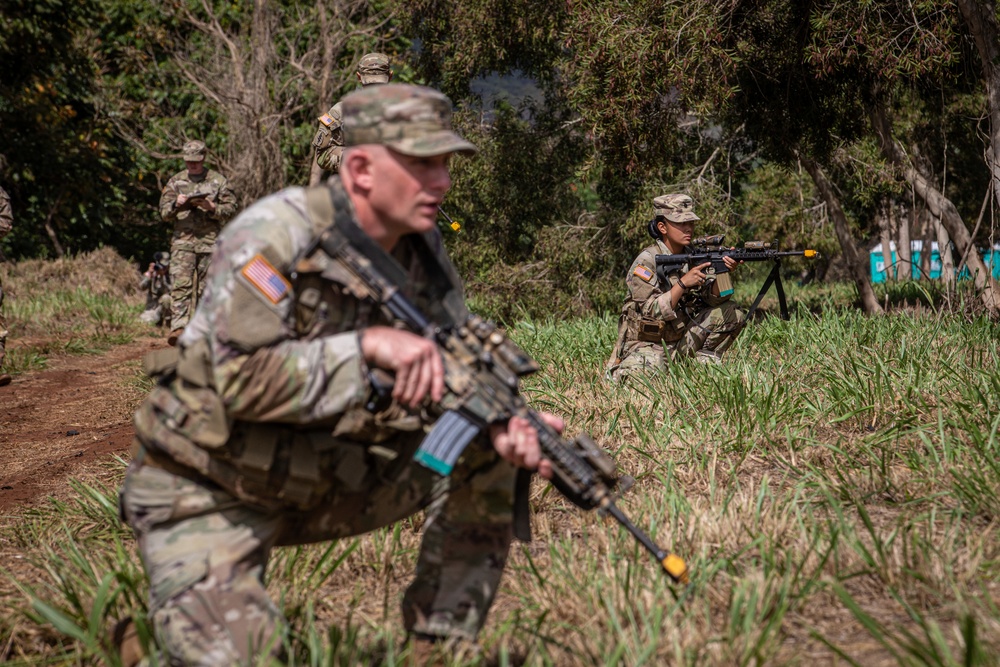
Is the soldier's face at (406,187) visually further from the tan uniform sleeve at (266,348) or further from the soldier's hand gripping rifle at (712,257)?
the soldier's hand gripping rifle at (712,257)

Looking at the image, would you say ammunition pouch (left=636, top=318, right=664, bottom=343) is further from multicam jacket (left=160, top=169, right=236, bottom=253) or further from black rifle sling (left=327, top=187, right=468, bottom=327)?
multicam jacket (left=160, top=169, right=236, bottom=253)

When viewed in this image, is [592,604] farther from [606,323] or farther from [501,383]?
[606,323]

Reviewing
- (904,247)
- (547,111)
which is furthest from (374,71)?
(904,247)

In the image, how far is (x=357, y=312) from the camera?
2.61 meters

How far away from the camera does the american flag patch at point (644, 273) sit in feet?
22.4

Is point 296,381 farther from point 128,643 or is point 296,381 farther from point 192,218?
point 192,218

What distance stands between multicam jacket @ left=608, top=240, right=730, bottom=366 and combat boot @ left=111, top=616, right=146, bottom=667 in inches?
179

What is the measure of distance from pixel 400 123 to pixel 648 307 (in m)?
4.50

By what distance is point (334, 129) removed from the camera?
22.2 ft

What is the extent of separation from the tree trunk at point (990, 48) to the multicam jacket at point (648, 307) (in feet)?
9.98

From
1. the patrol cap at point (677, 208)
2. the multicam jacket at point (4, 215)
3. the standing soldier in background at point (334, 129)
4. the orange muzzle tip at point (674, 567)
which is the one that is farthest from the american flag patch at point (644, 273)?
the multicam jacket at point (4, 215)

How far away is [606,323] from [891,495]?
5471 millimetres

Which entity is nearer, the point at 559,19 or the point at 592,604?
the point at 592,604

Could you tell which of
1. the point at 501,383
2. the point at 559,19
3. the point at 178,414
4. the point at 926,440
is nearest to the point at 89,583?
the point at 178,414
